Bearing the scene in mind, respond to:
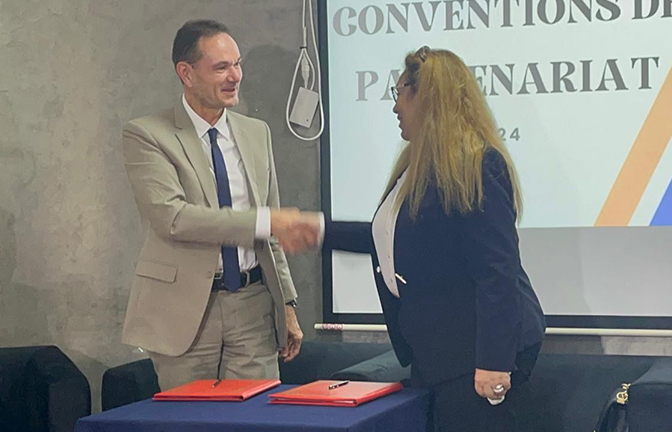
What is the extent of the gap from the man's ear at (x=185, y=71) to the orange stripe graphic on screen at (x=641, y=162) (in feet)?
5.13

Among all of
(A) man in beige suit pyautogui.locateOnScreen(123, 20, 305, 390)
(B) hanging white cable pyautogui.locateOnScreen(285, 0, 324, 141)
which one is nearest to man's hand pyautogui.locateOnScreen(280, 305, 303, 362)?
(A) man in beige suit pyautogui.locateOnScreen(123, 20, 305, 390)

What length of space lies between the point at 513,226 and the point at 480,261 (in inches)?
5.2

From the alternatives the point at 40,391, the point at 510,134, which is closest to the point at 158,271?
the point at 40,391

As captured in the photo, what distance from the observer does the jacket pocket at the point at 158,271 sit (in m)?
2.75

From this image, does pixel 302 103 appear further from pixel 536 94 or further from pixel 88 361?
pixel 88 361

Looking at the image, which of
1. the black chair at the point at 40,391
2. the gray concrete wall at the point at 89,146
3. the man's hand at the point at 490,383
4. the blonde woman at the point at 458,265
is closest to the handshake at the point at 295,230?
the blonde woman at the point at 458,265

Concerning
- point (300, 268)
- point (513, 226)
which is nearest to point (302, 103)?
point (300, 268)

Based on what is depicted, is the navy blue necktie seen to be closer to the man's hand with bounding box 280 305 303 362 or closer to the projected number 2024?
the man's hand with bounding box 280 305 303 362

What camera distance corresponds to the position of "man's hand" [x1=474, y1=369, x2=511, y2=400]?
229 centimetres

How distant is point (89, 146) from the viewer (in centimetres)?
385

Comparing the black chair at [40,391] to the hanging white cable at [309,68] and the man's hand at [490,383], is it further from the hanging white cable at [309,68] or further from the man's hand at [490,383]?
the man's hand at [490,383]

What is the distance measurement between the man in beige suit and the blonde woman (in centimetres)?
48

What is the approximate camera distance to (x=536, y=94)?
3496mm

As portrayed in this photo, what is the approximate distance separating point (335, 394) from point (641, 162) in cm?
176
